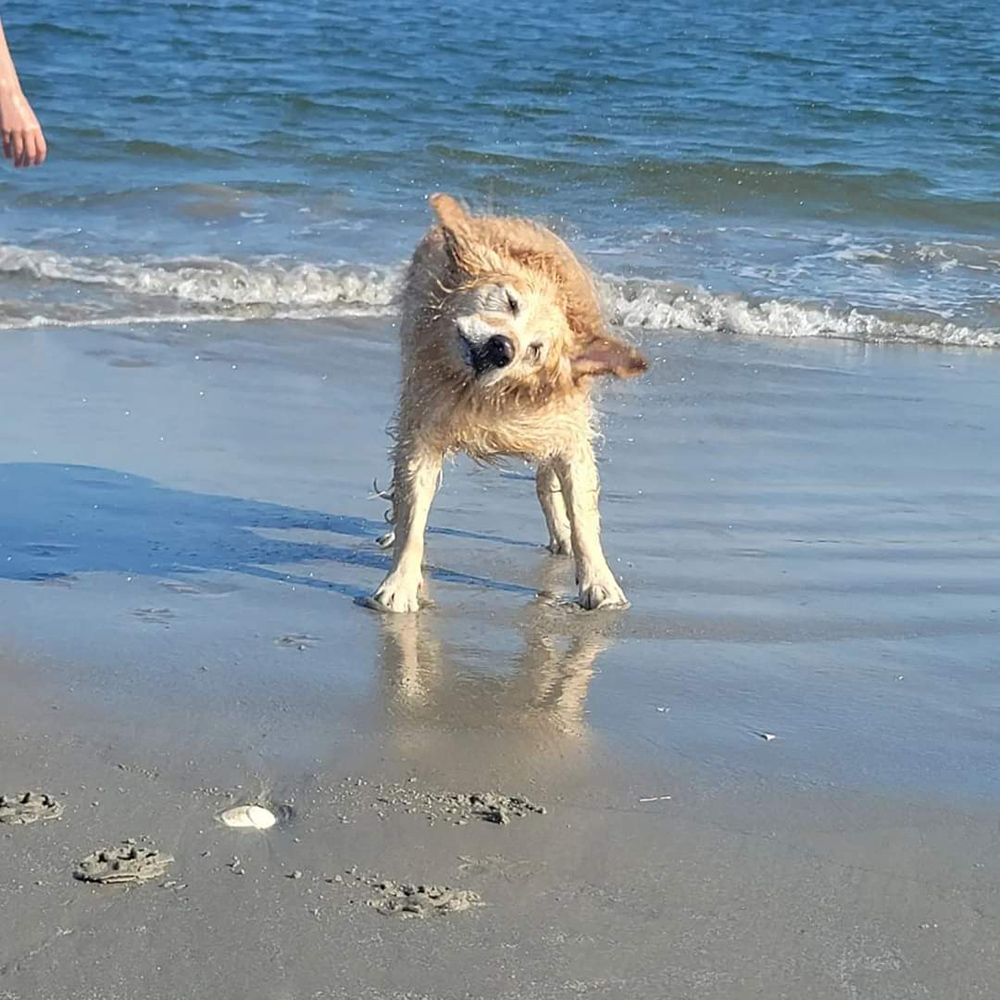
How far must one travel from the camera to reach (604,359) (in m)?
5.05

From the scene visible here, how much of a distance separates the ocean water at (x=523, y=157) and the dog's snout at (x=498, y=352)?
4.43 metres

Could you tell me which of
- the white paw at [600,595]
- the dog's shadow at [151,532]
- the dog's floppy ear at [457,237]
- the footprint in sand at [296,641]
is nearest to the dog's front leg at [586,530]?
the white paw at [600,595]

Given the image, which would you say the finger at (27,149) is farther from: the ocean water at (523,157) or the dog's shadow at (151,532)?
the ocean water at (523,157)

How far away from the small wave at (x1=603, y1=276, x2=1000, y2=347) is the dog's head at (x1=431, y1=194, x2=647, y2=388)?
4785 millimetres

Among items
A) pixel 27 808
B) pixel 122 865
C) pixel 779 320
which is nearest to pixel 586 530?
pixel 27 808

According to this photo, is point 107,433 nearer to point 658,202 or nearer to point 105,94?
point 658,202

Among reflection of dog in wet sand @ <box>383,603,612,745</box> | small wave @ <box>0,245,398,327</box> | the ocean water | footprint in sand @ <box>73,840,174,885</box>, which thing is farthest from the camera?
the ocean water

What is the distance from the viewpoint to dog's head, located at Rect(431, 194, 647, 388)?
4848 mm

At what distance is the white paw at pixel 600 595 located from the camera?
17.6 feet

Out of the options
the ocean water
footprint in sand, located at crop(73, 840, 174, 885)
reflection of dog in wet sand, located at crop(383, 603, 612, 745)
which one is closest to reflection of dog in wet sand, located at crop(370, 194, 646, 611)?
reflection of dog in wet sand, located at crop(383, 603, 612, 745)

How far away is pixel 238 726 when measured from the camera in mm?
4176

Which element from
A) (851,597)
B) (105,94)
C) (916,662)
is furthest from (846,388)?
(105,94)

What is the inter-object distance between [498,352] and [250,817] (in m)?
1.68

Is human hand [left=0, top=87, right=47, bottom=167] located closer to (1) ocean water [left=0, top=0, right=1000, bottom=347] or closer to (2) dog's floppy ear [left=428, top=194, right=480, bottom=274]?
(2) dog's floppy ear [left=428, top=194, right=480, bottom=274]
